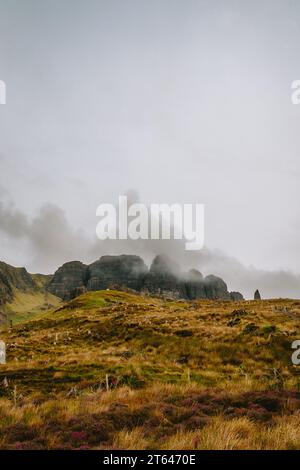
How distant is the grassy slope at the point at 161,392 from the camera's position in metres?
7.52

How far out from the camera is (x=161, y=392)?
11.9 m

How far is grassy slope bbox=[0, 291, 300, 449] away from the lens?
7.52 m

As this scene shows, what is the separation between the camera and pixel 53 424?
8.58 meters

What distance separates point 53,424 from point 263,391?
7735 millimetres

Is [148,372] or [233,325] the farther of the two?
[233,325]
